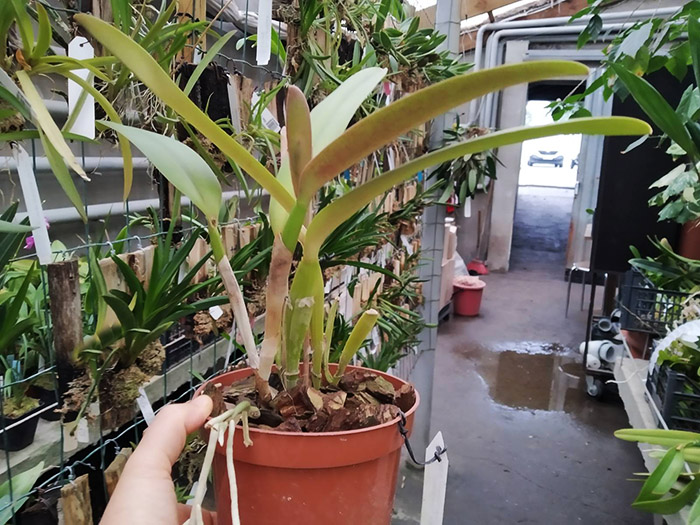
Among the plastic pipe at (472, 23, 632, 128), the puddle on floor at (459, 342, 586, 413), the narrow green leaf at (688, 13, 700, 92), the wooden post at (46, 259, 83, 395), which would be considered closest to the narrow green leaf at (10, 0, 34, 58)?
the wooden post at (46, 259, 83, 395)

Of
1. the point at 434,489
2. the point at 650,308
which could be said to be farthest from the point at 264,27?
the point at 650,308

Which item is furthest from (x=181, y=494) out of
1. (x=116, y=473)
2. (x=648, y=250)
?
(x=648, y=250)

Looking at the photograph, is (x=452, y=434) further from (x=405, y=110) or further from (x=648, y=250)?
(x=405, y=110)

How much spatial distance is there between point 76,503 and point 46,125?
1.22ft

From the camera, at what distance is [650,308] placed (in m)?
1.63

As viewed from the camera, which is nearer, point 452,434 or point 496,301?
point 452,434

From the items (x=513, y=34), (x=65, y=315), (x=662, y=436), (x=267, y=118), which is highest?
A: (x=513, y=34)

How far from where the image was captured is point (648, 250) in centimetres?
255

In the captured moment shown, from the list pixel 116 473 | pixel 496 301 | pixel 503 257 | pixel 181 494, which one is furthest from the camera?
pixel 503 257

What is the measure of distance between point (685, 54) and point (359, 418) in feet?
4.59

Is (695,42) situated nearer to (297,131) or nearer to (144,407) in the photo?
(297,131)

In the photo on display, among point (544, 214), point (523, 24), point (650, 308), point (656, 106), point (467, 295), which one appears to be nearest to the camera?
point (656, 106)

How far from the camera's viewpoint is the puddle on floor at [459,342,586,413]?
2596 mm

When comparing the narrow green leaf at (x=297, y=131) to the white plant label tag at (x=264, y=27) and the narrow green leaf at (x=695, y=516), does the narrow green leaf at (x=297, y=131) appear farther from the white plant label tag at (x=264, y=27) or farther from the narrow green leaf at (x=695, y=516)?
the narrow green leaf at (x=695, y=516)
